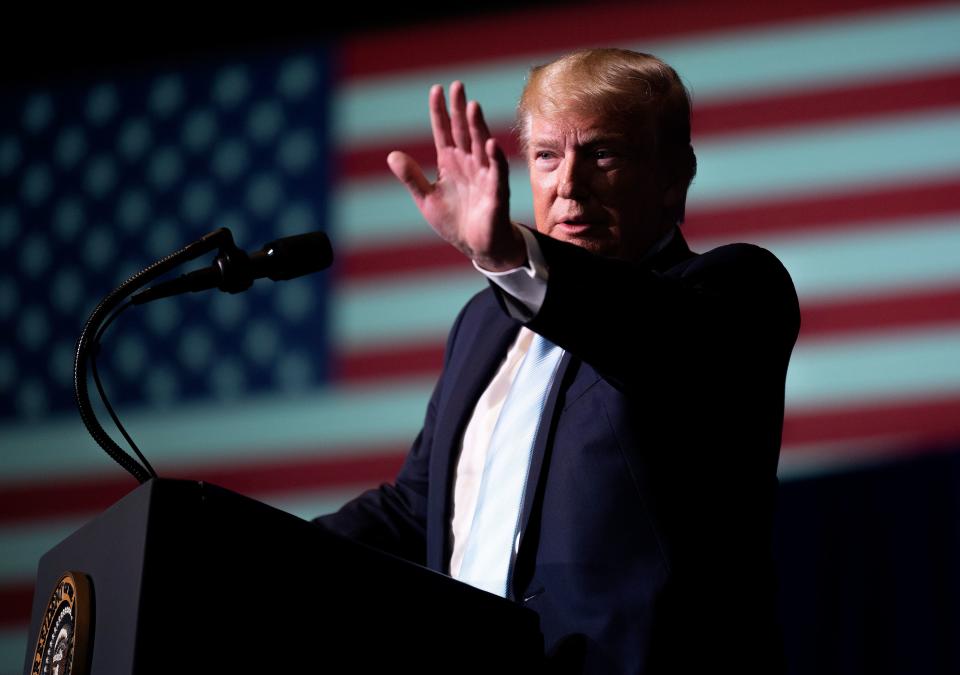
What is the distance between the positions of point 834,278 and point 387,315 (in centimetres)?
101

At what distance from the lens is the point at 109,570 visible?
2.97ft

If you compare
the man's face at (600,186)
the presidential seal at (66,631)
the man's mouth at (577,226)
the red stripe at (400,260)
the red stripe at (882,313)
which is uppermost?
the red stripe at (400,260)

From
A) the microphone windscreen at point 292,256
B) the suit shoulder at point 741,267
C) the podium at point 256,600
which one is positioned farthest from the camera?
the suit shoulder at point 741,267

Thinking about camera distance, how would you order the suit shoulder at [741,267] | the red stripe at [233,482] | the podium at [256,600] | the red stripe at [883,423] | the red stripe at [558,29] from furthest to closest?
the red stripe at [233,482]
the red stripe at [558,29]
the red stripe at [883,423]
the suit shoulder at [741,267]
the podium at [256,600]

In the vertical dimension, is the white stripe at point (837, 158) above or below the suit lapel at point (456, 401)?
above

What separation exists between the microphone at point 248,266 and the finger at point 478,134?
0.69 ft

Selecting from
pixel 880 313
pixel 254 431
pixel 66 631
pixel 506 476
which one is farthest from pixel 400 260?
pixel 66 631

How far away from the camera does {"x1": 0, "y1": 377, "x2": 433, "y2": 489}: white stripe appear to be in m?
2.69

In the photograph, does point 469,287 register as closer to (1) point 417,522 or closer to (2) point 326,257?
(1) point 417,522

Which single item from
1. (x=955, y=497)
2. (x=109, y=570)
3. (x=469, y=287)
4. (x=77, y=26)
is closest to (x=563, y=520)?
(x=109, y=570)

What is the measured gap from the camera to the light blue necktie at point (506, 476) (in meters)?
1.27

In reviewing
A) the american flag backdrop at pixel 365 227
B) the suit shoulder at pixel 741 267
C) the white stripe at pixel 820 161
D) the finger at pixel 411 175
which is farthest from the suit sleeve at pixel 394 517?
the white stripe at pixel 820 161

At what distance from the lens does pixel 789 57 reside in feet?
8.30

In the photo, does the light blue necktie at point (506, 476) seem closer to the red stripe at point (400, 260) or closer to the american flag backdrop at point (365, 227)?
the american flag backdrop at point (365, 227)
